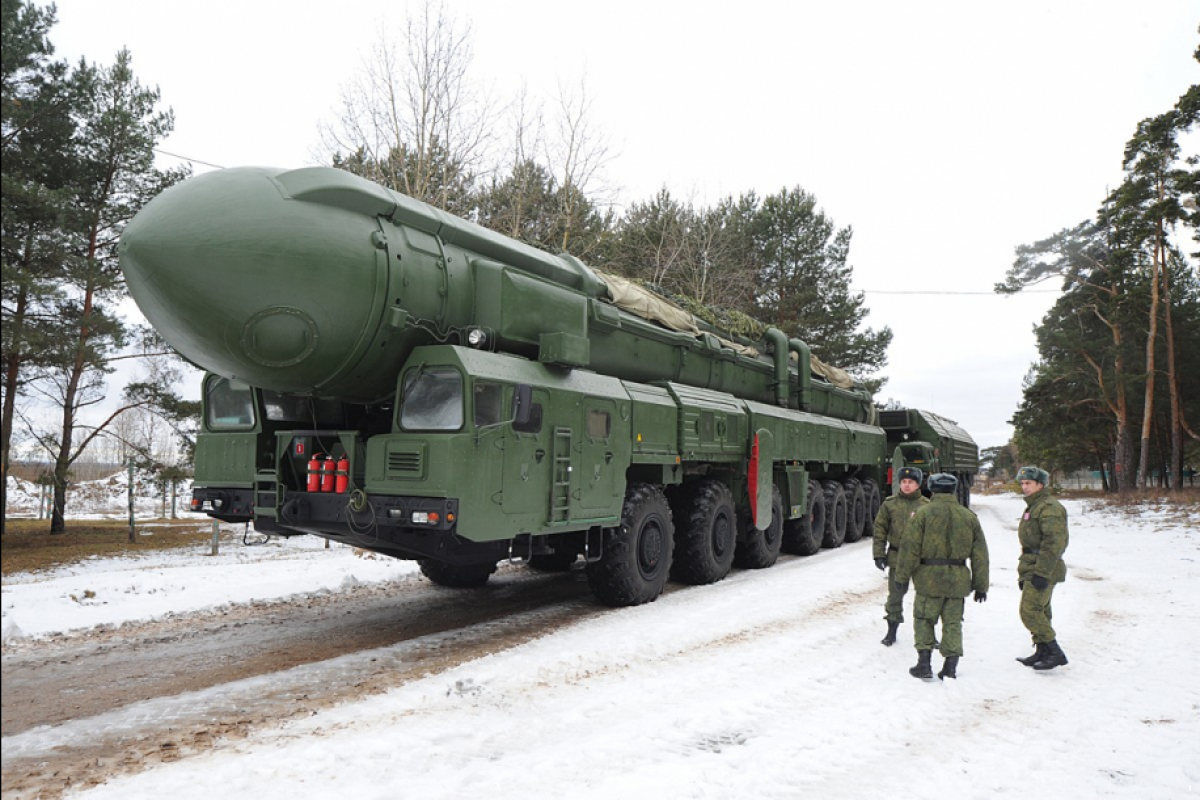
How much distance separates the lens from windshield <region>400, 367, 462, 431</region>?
19.5 ft

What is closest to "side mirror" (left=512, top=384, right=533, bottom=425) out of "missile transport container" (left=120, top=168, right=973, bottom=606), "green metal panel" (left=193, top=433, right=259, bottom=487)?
"missile transport container" (left=120, top=168, right=973, bottom=606)

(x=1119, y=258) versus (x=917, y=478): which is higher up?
(x=1119, y=258)

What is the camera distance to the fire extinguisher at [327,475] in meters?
6.32

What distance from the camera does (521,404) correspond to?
20.1ft

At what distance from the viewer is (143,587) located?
877 centimetres

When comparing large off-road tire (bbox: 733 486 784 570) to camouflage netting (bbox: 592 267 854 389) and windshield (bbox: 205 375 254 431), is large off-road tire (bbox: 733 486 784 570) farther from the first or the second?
windshield (bbox: 205 375 254 431)

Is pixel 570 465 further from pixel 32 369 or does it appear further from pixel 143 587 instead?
pixel 32 369

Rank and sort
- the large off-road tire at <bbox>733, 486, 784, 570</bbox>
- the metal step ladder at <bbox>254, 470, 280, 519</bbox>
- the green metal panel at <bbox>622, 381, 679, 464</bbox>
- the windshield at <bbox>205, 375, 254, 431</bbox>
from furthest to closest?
the large off-road tire at <bbox>733, 486, 784, 570</bbox> < the green metal panel at <bbox>622, 381, 679, 464</bbox> < the windshield at <bbox>205, 375, 254, 431</bbox> < the metal step ladder at <bbox>254, 470, 280, 519</bbox>

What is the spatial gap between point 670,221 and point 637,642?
785 inches

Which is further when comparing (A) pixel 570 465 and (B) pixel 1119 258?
(B) pixel 1119 258

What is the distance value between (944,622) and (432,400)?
4054 mm

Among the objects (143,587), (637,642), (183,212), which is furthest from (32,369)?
(637,642)

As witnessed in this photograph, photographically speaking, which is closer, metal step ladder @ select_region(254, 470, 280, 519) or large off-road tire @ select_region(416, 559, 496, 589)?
metal step ladder @ select_region(254, 470, 280, 519)

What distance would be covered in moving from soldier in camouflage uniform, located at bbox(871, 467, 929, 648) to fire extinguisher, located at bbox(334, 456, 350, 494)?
14.3ft
